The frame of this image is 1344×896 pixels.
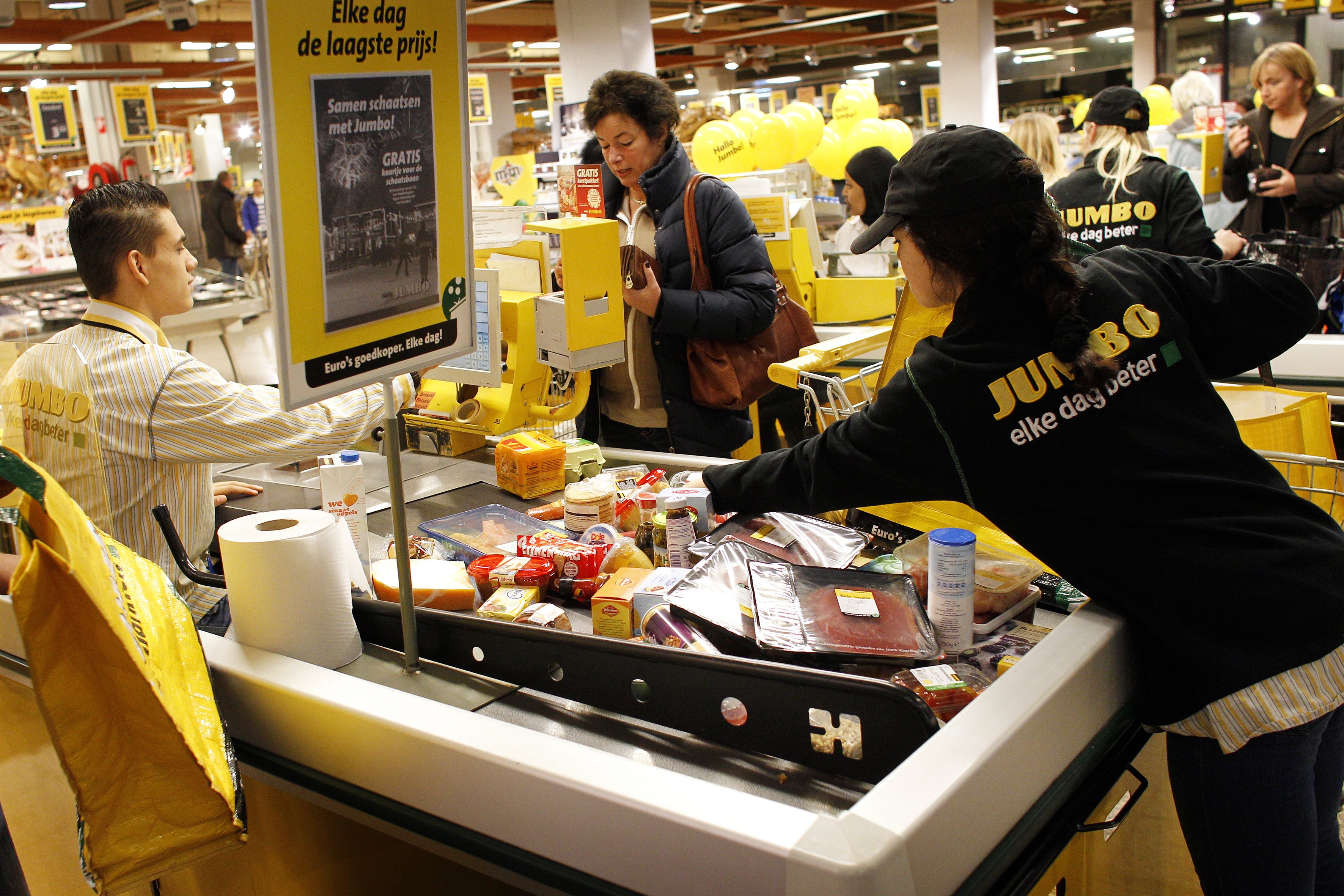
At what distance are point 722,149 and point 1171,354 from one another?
19.5 ft

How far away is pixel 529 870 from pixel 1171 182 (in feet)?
12.3

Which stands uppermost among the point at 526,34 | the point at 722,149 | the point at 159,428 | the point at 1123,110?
the point at 526,34

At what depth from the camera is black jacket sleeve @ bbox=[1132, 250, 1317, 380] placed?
1715 millimetres

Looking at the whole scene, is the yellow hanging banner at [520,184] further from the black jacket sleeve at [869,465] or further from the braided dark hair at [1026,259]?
the braided dark hair at [1026,259]

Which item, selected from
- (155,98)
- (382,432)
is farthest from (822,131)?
(155,98)

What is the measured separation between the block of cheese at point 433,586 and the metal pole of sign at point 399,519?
20 centimetres

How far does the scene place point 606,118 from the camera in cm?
324

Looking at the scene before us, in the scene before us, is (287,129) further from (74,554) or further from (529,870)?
(529,870)

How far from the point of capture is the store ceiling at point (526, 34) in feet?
46.0

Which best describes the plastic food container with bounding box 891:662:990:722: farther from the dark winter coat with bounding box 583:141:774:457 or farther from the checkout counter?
the dark winter coat with bounding box 583:141:774:457

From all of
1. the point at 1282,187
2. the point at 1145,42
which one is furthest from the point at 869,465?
the point at 1145,42

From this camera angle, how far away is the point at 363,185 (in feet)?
4.84

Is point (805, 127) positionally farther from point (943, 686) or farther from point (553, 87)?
point (943, 686)

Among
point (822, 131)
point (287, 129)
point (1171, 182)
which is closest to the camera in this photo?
point (287, 129)
